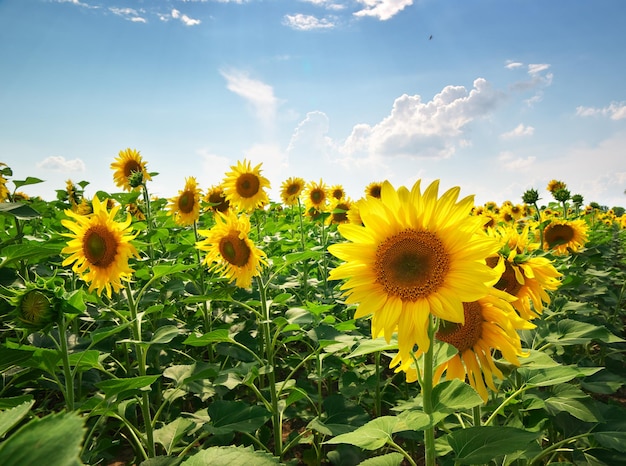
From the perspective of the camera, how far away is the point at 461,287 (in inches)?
53.7

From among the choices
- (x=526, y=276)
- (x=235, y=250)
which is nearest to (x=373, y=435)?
(x=526, y=276)

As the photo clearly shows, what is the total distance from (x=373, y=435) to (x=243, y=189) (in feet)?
13.0

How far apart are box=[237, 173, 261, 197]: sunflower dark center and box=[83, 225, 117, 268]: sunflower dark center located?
7.54 feet

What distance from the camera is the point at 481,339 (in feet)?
5.41

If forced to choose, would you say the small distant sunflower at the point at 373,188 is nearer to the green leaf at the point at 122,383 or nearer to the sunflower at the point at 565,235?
the sunflower at the point at 565,235

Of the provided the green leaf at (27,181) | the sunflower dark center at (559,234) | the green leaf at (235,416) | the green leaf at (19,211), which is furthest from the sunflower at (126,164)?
→ the sunflower dark center at (559,234)

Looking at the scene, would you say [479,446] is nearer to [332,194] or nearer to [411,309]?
[411,309]

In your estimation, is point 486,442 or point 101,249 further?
point 101,249

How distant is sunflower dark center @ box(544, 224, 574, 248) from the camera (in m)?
4.73

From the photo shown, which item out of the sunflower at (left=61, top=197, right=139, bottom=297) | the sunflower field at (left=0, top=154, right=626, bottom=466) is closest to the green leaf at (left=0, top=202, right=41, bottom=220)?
the sunflower field at (left=0, top=154, right=626, bottom=466)

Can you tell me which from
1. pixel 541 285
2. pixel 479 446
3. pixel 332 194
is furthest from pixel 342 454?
pixel 332 194

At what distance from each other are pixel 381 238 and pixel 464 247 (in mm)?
276

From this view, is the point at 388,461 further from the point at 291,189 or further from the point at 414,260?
the point at 291,189

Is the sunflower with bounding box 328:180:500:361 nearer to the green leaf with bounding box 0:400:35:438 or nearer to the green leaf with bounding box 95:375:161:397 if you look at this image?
the green leaf with bounding box 95:375:161:397
